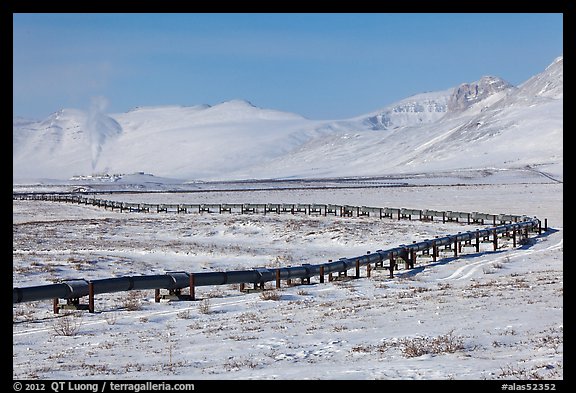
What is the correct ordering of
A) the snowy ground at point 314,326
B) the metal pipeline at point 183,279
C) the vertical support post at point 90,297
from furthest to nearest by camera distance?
the vertical support post at point 90,297
the metal pipeline at point 183,279
the snowy ground at point 314,326

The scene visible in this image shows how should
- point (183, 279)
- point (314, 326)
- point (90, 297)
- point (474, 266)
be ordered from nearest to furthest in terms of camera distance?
point (314, 326) < point (90, 297) < point (183, 279) < point (474, 266)

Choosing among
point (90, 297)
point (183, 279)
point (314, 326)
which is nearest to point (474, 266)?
point (183, 279)

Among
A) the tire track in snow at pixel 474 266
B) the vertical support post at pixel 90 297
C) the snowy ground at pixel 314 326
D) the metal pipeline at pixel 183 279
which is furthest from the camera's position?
the tire track in snow at pixel 474 266

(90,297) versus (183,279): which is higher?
(183,279)

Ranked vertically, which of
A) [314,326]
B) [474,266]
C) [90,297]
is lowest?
[314,326]

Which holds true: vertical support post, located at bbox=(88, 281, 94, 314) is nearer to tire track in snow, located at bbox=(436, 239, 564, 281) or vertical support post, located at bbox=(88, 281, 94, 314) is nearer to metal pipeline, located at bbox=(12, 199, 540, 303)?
metal pipeline, located at bbox=(12, 199, 540, 303)

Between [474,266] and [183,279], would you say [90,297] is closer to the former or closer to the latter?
[183,279]

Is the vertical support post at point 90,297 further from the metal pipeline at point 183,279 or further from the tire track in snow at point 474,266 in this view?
the tire track in snow at point 474,266

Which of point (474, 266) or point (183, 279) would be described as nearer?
point (183, 279)

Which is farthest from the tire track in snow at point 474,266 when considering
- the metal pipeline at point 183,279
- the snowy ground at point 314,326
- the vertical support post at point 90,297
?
the vertical support post at point 90,297

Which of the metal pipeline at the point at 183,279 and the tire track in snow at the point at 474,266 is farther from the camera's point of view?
the tire track in snow at the point at 474,266
